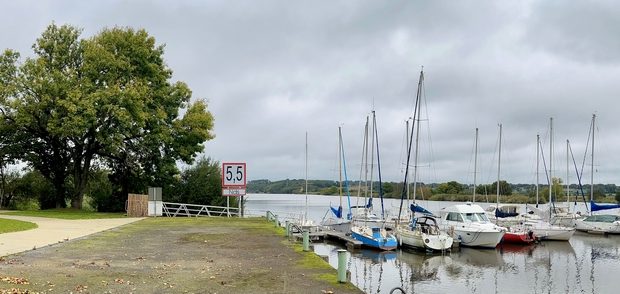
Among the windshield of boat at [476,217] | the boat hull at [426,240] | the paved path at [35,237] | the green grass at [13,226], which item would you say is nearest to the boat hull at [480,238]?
the windshield of boat at [476,217]

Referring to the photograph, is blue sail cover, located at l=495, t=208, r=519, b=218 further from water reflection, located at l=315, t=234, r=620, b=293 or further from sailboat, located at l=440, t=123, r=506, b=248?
sailboat, located at l=440, t=123, r=506, b=248

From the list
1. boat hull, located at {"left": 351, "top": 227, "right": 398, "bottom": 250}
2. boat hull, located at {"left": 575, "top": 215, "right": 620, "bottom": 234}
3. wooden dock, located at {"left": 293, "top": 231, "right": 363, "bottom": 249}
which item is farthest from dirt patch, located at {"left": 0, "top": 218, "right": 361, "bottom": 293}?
boat hull, located at {"left": 575, "top": 215, "right": 620, "bottom": 234}

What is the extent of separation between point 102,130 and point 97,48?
21.2 feet

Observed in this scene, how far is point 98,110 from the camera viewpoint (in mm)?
39469

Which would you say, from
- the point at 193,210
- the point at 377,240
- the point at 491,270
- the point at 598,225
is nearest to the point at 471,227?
the point at 377,240

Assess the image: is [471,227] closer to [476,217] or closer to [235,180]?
[476,217]

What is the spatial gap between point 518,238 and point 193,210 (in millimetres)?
24728

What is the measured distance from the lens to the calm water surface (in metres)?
22.1

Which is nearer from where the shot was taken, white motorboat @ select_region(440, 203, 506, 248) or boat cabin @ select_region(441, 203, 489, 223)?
white motorboat @ select_region(440, 203, 506, 248)

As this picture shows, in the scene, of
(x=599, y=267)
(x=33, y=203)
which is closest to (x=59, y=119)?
(x=33, y=203)

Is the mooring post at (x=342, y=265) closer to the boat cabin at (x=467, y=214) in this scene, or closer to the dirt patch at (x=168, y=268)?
the dirt patch at (x=168, y=268)

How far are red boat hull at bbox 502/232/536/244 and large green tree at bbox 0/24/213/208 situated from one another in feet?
81.4

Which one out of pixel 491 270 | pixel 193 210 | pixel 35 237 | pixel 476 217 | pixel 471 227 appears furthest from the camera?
pixel 193 210

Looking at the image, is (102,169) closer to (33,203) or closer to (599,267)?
(33,203)
